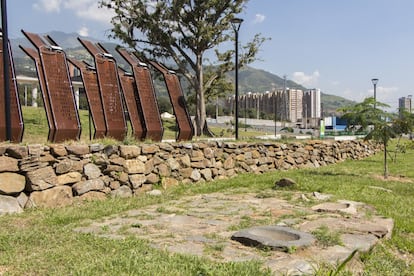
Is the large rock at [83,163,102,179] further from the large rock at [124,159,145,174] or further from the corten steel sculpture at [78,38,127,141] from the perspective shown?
the corten steel sculpture at [78,38,127,141]

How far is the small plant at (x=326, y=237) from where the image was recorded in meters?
4.43

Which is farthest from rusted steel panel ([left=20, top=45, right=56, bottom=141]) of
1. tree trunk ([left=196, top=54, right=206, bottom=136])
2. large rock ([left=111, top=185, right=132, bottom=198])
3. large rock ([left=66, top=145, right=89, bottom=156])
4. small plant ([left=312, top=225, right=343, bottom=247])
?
tree trunk ([left=196, top=54, right=206, bottom=136])

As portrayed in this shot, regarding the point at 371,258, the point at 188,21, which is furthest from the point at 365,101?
the point at 188,21

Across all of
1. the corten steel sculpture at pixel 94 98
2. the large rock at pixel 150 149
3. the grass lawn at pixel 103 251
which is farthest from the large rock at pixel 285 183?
the corten steel sculpture at pixel 94 98

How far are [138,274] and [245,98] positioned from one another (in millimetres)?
96156

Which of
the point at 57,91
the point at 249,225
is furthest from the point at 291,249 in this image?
the point at 57,91

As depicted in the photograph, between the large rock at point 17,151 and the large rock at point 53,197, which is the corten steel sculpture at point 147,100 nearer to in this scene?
the large rock at point 53,197

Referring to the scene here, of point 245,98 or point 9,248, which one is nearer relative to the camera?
point 9,248

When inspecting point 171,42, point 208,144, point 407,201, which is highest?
point 171,42

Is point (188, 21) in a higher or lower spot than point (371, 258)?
higher

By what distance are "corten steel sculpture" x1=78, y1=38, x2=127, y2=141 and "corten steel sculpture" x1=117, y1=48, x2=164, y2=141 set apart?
648 millimetres

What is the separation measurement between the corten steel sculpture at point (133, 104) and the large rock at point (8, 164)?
3.72 meters

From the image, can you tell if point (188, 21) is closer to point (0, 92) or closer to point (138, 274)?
point (0, 92)

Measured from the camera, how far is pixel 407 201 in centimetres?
781
